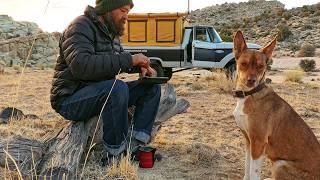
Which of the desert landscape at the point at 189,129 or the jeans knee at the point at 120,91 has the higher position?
the jeans knee at the point at 120,91

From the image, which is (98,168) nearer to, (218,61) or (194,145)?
(194,145)

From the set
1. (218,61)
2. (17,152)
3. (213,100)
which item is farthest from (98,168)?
(218,61)

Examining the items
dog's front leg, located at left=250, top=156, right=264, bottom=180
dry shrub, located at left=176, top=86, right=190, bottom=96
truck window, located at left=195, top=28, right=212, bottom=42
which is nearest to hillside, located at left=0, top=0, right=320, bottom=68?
truck window, located at left=195, top=28, right=212, bottom=42

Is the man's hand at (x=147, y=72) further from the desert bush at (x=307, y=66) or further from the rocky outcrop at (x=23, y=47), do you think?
the rocky outcrop at (x=23, y=47)

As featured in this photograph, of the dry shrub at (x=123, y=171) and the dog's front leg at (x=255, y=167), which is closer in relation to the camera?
the dog's front leg at (x=255, y=167)

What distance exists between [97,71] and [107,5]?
734mm

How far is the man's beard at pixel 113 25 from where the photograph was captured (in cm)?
529

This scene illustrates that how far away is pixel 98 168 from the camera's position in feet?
17.0

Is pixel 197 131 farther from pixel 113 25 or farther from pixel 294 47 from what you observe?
pixel 294 47

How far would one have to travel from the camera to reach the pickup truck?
666 inches

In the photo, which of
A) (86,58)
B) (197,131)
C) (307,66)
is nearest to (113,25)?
(86,58)

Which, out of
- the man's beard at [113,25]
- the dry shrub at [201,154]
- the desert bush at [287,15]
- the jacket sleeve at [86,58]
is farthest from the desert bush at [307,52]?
the jacket sleeve at [86,58]

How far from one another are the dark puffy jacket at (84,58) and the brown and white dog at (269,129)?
117 cm

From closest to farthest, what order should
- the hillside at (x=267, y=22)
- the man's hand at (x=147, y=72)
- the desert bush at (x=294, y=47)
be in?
the man's hand at (x=147, y=72), the desert bush at (x=294, y=47), the hillside at (x=267, y=22)
